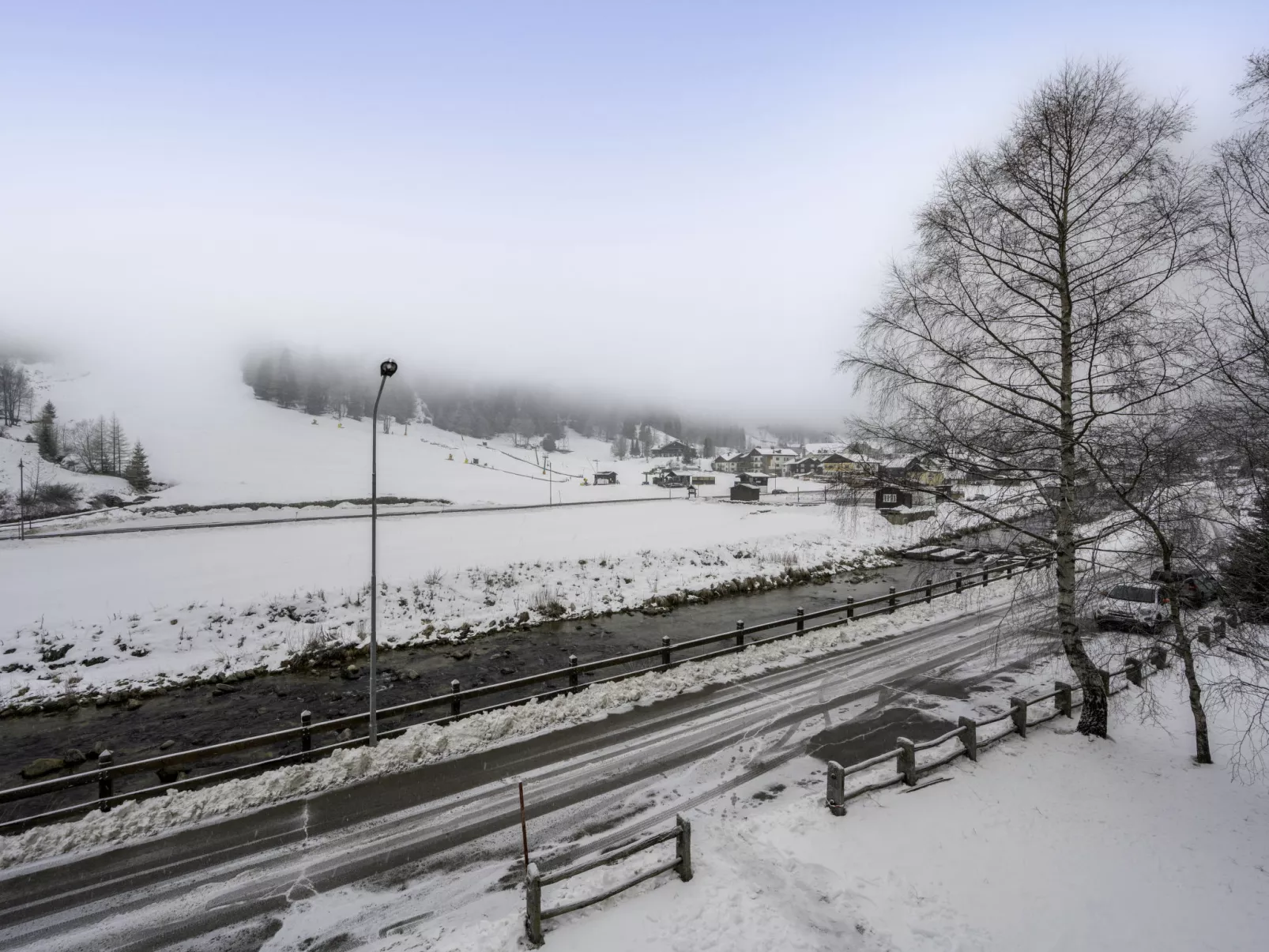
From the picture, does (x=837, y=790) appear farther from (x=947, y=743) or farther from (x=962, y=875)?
(x=947, y=743)

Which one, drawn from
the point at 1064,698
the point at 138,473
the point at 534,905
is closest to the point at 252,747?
the point at 534,905

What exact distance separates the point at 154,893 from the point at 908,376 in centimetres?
1448

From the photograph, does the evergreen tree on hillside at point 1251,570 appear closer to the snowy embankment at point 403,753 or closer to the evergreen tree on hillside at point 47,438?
the snowy embankment at point 403,753

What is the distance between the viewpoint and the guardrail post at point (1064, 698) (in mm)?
11641

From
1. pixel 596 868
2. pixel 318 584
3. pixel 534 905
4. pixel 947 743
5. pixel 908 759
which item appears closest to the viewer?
pixel 534 905

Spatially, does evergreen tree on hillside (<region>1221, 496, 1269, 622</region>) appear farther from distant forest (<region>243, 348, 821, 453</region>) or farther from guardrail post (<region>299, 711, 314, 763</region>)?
distant forest (<region>243, 348, 821, 453</region>)

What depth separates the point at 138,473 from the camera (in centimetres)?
5803

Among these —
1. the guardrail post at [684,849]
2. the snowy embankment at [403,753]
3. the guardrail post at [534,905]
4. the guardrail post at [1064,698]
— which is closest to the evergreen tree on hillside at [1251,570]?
the snowy embankment at [403,753]

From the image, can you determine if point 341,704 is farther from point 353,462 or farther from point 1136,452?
point 353,462

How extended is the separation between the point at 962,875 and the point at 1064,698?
6.91 metres

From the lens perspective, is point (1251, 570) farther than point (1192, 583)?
No

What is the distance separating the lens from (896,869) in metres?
7.28

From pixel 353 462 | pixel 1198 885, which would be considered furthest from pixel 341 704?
pixel 353 462

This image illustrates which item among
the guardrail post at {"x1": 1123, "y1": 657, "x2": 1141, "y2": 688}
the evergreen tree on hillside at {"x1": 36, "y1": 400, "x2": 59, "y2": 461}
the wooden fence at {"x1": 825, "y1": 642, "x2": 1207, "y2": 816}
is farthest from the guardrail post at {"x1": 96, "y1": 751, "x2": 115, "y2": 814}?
the evergreen tree on hillside at {"x1": 36, "y1": 400, "x2": 59, "y2": 461}
